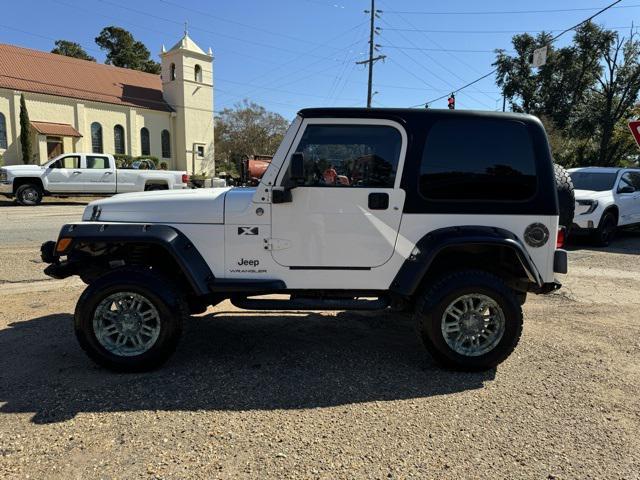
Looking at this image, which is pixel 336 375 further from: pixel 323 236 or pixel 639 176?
pixel 639 176

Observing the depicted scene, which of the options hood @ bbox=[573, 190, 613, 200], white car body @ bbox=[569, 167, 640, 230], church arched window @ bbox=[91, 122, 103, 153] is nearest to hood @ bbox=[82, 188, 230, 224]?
white car body @ bbox=[569, 167, 640, 230]

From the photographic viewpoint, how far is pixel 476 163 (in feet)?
13.3

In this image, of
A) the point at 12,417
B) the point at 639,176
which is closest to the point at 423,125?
the point at 12,417

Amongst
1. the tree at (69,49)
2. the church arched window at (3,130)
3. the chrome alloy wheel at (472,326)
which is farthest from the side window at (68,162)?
the tree at (69,49)

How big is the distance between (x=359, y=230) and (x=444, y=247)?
69 cm

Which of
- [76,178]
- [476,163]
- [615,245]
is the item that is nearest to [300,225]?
[476,163]

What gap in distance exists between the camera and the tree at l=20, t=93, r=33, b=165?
109 ft

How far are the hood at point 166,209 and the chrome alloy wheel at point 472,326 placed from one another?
2.07 metres

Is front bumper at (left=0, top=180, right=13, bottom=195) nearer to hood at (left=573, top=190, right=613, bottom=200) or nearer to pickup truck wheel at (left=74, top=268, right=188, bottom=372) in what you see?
pickup truck wheel at (left=74, top=268, right=188, bottom=372)

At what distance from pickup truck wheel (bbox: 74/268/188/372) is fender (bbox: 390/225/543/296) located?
1816 millimetres

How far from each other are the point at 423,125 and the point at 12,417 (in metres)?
3.65

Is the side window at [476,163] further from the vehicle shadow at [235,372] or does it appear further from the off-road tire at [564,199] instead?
the vehicle shadow at [235,372]

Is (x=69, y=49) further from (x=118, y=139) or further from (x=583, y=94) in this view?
(x=583, y=94)

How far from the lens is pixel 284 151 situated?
396cm
